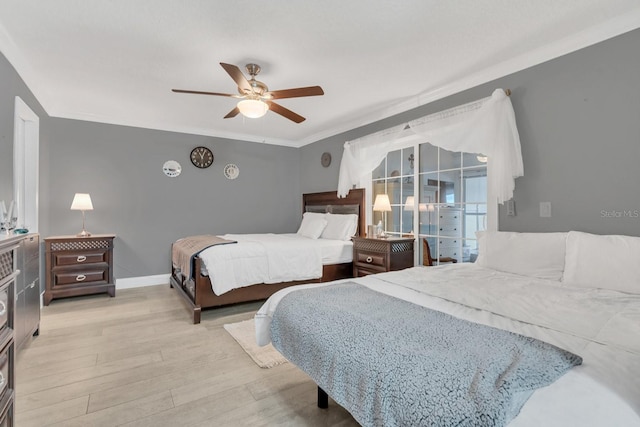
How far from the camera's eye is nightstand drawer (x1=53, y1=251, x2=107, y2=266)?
12.7 ft

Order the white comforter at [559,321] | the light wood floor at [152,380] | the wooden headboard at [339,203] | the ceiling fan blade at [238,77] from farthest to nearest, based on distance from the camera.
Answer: the wooden headboard at [339,203] → the ceiling fan blade at [238,77] → the light wood floor at [152,380] → the white comforter at [559,321]

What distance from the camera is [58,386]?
2045 mm

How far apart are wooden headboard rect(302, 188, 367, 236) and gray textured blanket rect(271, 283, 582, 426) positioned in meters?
3.09

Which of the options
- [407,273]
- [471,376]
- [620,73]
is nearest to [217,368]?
[407,273]

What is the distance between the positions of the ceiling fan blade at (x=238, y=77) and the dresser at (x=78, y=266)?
286cm

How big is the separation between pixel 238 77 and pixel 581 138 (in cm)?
269

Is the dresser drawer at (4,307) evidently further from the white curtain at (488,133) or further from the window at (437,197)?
the window at (437,197)

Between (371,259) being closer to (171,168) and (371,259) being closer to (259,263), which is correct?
(259,263)

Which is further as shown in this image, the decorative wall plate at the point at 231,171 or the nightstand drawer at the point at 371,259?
the decorative wall plate at the point at 231,171

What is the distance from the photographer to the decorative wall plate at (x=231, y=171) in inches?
214

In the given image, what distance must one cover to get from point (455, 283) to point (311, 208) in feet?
12.7

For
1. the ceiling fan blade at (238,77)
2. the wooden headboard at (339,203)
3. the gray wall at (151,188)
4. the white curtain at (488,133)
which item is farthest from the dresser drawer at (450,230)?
the gray wall at (151,188)

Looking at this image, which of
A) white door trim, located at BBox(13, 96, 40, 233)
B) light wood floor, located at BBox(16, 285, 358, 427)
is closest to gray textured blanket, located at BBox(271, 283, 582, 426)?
light wood floor, located at BBox(16, 285, 358, 427)

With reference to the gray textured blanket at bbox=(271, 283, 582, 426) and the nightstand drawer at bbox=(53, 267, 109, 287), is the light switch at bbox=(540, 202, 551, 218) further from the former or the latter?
the nightstand drawer at bbox=(53, 267, 109, 287)
